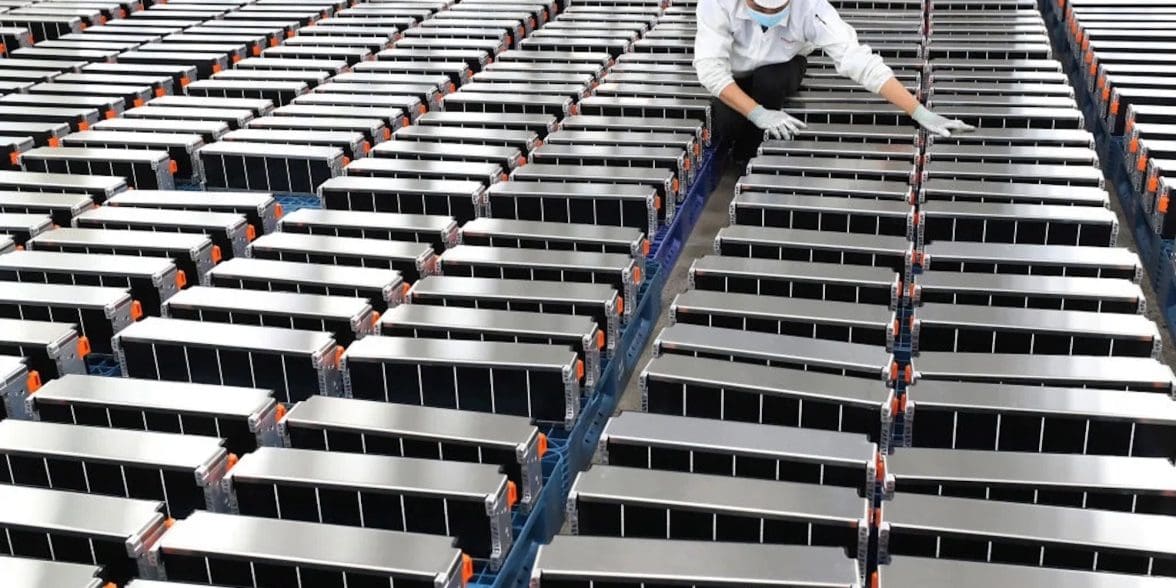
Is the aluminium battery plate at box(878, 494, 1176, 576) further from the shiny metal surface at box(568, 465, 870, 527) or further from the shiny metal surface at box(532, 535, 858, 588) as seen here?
the shiny metal surface at box(532, 535, 858, 588)

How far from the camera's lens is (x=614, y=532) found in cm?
328

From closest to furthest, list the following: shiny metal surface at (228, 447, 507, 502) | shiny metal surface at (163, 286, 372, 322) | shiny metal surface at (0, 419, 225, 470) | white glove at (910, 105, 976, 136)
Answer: shiny metal surface at (228, 447, 507, 502), shiny metal surface at (0, 419, 225, 470), shiny metal surface at (163, 286, 372, 322), white glove at (910, 105, 976, 136)

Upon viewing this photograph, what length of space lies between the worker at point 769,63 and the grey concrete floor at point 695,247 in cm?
30

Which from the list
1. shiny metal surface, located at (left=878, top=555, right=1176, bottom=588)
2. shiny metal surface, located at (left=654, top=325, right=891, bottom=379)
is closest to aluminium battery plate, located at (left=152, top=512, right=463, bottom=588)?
shiny metal surface, located at (left=878, top=555, right=1176, bottom=588)

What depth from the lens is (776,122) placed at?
21.1ft

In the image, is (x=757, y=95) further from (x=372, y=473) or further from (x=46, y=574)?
(x=46, y=574)

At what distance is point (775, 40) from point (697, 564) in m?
5.01

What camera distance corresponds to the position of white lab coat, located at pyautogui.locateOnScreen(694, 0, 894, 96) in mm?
6703

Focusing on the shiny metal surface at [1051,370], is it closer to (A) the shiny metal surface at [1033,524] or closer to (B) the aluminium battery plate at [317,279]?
(A) the shiny metal surface at [1033,524]

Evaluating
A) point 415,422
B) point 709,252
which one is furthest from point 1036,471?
point 709,252

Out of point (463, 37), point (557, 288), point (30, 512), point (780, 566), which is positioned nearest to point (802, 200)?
point (557, 288)

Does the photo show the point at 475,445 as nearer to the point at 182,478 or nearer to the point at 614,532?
the point at 614,532

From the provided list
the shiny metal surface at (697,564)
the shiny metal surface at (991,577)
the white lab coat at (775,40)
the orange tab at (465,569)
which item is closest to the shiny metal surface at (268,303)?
the orange tab at (465,569)

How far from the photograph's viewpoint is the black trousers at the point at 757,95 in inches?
288
